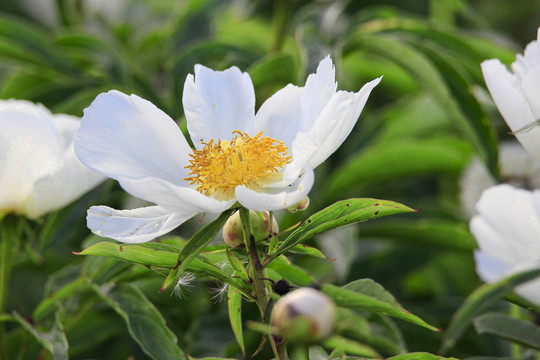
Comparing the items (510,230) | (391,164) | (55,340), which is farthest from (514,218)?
(391,164)

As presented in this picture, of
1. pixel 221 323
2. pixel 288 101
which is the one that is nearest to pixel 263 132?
pixel 288 101

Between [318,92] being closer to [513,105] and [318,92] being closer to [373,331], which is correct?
[513,105]

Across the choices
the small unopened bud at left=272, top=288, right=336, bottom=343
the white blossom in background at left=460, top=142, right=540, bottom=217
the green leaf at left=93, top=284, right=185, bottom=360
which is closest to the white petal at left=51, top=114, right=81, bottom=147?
the green leaf at left=93, top=284, right=185, bottom=360

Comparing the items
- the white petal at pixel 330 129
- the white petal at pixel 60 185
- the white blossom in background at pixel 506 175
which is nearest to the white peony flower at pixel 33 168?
the white petal at pixel 60 185

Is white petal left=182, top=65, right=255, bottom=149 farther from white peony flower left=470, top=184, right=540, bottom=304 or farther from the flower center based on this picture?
white peony flower left=470, top=184, right=540, bottom=304

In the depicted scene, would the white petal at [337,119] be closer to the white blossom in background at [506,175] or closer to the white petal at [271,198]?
the white petal at [271,198]
